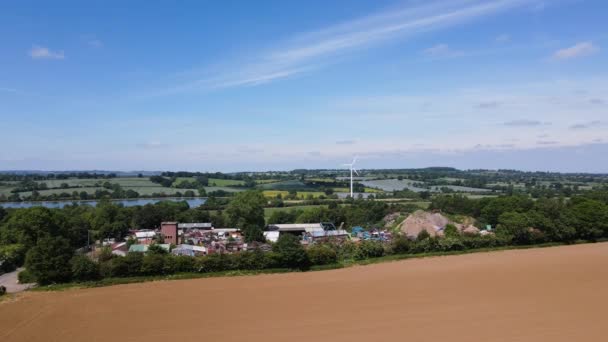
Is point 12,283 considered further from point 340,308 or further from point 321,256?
point 340,308

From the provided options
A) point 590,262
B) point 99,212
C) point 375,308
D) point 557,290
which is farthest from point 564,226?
point 99,212

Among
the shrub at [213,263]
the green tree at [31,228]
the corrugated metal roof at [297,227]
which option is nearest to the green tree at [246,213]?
the corrugated metal roof at [297,227]

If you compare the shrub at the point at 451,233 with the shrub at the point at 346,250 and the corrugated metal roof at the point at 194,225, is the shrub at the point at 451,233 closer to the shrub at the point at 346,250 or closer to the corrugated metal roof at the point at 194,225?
the shrub at the point at 346,250

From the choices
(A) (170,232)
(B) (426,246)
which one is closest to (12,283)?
(A) (170,232)

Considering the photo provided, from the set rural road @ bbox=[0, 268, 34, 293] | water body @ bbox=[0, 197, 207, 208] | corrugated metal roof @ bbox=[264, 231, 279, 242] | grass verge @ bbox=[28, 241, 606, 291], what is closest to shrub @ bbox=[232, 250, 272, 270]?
grass verge @ bbox=[28, 241, 606, 291]

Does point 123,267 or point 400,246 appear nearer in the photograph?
point 123,267
